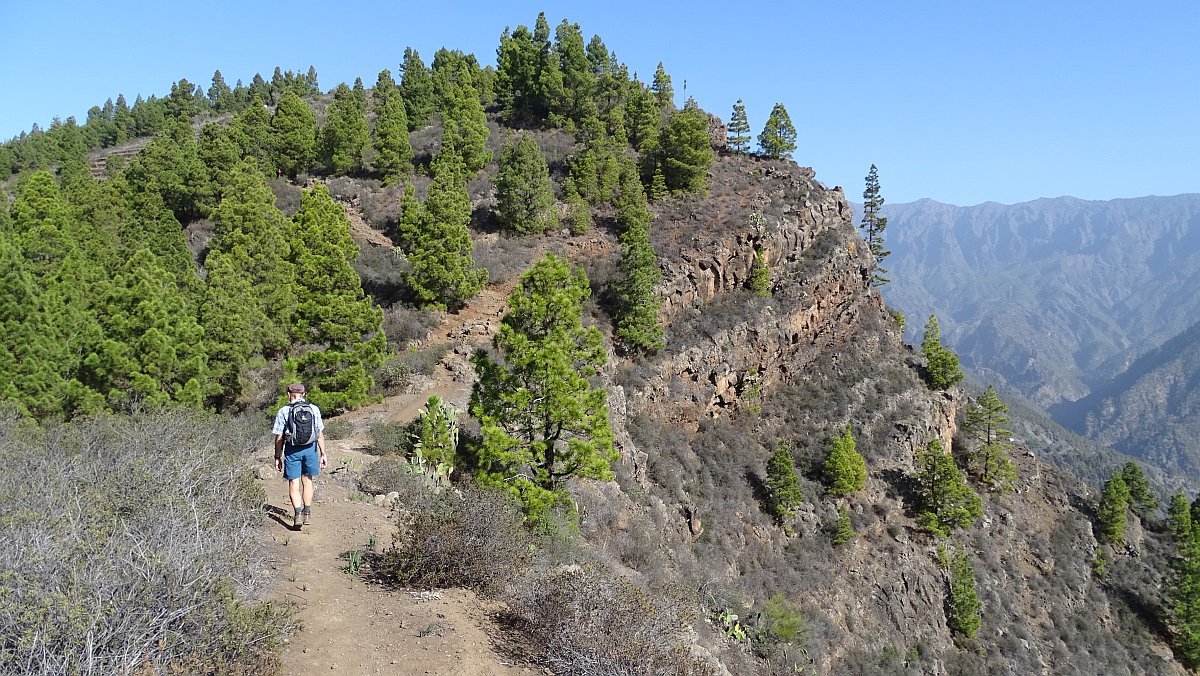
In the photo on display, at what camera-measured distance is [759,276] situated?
44969 mm

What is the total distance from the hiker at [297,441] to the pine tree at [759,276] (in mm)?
Result: 38613

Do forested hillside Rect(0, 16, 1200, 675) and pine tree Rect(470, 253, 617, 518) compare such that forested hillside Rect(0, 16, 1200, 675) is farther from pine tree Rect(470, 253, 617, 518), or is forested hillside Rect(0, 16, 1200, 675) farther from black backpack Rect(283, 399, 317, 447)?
black backpack Rect(283, 399, 317, 447)

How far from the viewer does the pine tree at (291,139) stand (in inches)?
1849

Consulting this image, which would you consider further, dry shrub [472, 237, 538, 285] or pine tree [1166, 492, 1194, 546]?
pine tree [1166, 492, 1194, 546]

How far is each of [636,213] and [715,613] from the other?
29155mm

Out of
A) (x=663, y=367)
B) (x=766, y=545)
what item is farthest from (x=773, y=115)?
(x=766, y=545)

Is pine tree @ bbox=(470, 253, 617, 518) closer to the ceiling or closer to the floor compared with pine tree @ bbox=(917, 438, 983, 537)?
closer to the ceiling

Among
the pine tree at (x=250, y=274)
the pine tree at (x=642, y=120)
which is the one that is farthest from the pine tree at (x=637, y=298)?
the pine tree at (x=642, y=120)

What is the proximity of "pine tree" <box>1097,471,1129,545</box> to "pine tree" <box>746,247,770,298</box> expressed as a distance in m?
29.8

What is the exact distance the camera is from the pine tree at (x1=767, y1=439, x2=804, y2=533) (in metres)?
36.7

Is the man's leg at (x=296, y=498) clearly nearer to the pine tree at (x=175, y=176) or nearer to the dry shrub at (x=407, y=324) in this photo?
the dry shrub at (x=407, y=324)

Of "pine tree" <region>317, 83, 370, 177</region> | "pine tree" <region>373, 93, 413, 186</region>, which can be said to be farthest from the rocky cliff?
"pine tree" <region>317, 83, 370, 177</region>

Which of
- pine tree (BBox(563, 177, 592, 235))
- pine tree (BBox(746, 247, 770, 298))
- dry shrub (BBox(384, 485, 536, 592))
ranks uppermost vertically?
pine tree (BBox(563, 177, 592, 235))

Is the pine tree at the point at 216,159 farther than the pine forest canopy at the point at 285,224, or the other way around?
the pine tree at the point at 216,159
